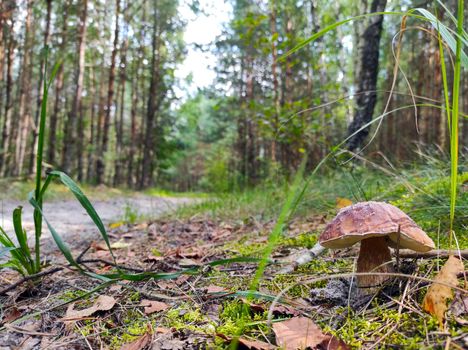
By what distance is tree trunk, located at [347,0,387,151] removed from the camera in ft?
18.5

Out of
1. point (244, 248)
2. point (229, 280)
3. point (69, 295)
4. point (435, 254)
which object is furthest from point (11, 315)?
point (435, 254)

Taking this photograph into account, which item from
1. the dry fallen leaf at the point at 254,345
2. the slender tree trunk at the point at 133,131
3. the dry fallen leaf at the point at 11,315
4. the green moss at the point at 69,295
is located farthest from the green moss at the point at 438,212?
the slender tree trunk at the point at 133,131

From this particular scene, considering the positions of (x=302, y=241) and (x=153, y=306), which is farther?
(x=302, y=241)

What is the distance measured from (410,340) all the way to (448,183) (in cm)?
171

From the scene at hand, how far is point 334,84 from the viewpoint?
6.12m

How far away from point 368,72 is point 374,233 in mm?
5408

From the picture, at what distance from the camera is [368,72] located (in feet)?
19.2

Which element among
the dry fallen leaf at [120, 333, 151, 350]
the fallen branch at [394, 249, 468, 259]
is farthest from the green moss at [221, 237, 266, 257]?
the dry fallen leaf at [120, 333, 151, 350]

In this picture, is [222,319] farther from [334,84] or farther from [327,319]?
[334,84]

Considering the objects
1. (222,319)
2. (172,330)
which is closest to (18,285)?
(172,330)

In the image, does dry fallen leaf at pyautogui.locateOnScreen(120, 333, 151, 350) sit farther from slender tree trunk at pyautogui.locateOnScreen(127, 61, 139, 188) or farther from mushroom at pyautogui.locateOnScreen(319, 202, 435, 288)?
slender tree trunk at pyautogui.locateOnScreen(127, 61, 139, 188)

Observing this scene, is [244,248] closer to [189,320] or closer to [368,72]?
[189,320]

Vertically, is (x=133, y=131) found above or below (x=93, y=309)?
above

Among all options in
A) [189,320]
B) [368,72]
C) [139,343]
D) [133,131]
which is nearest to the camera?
[139,343]
